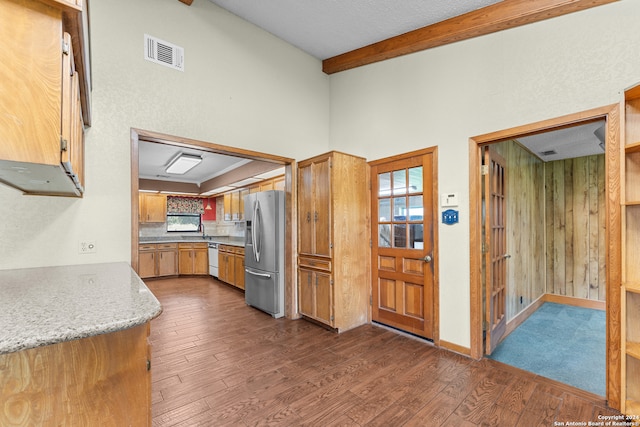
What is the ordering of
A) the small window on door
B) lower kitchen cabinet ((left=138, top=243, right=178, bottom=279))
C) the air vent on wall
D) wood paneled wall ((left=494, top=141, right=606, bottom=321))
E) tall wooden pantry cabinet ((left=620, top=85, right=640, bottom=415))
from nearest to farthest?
tall wooden pantry cabinet ((left=620, top=85, right=640, bottom=415)) → the small window on door → wood paneled wall ((left=494, top=141, right=606, bottom=321)) → the air vent on wall → lower kitchen cabinet ((left=138, top=243, right=178, bottom=279))

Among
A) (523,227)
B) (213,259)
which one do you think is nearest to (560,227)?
(523,227)

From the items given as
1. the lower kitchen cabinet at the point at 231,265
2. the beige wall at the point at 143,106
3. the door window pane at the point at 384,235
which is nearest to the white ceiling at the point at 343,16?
the beige wall at the point at 143,106

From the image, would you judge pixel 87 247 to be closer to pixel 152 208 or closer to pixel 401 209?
pixel 401 209

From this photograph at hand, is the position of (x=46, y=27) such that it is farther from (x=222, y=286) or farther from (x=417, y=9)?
(x=222, y=286)

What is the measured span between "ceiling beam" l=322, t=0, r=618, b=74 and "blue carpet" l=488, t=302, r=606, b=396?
2923 millimetres

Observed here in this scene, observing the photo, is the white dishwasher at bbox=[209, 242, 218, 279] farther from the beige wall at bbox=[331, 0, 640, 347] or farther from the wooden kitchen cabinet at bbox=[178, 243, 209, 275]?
the beige wall at bbox=[331, 0, 640, 347]

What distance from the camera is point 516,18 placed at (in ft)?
7.74

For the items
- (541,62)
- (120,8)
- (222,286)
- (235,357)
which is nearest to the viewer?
(541,62)

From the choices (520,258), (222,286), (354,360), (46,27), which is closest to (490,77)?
(520,258)

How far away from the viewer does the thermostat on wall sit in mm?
2748

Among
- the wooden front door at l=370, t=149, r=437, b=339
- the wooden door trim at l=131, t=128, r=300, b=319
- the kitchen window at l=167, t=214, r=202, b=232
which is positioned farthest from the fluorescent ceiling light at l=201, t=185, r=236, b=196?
the wooden front door at l=370, t=149, r=437, b=339

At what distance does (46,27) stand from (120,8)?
194 centimetres

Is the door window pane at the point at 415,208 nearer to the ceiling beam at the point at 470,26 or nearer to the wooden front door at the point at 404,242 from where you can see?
the wooden front door at the point at 404,242

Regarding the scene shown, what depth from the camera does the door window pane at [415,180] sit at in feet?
10.0
